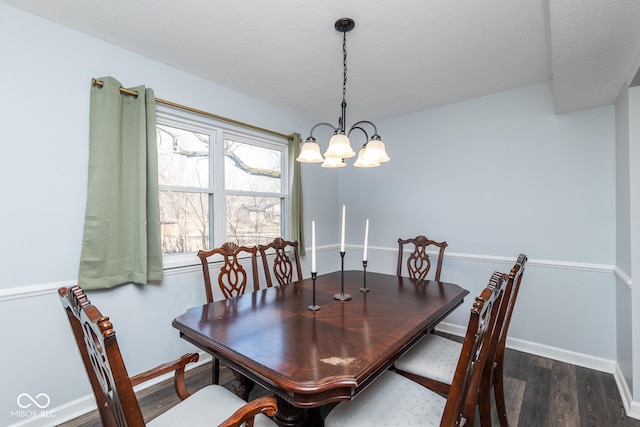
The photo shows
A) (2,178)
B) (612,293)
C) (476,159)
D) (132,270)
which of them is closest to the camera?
(2,178)

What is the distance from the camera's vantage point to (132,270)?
209 centimetres

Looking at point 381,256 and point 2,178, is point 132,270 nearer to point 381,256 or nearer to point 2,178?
point 2,178

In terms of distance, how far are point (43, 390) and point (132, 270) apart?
2.65 feet

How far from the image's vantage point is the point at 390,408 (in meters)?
1.23

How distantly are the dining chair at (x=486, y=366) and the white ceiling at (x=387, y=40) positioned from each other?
1241 mm

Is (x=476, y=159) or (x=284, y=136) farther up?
(x=284, y=136)

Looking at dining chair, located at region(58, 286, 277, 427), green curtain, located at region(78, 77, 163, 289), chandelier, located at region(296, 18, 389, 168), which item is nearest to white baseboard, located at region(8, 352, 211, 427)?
green curtain, located at region(78, 77, 163, 289)


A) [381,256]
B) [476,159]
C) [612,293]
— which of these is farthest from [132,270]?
[612,293]

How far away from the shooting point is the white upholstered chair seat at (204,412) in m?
1.14

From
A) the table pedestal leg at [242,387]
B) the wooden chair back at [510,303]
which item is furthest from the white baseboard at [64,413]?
the wooden chair back at [510,303]

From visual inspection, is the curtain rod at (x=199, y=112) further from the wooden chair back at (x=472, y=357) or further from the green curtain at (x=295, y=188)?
the wooden chair back at (x=472, y=357)

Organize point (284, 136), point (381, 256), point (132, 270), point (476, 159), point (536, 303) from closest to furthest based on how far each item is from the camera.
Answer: point (132, 270)
point (536, 303)
point (476, 159)
point (284, 136)
point (381, 256)

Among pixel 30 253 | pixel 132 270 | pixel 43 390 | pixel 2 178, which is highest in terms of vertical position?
pixel 2 178

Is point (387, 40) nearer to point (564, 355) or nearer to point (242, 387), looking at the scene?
point (242, 387)
